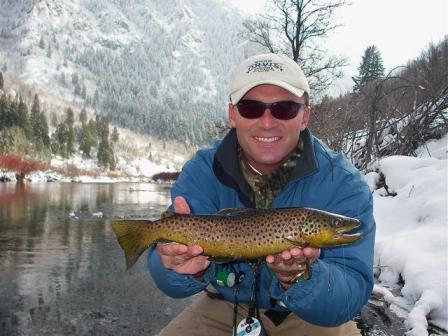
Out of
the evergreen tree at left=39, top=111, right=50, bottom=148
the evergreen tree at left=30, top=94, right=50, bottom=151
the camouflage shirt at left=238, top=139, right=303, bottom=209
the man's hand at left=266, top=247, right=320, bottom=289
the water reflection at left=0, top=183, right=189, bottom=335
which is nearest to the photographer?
the man's hand at left=266, top=247, right=320, bottom=289

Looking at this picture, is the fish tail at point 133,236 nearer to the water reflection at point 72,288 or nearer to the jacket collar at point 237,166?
the jacket collar at point 237,166

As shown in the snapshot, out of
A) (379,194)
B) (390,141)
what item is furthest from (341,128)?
(379,194)

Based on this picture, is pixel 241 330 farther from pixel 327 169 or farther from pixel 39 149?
pixel 39 149

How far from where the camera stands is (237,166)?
3.69 meters

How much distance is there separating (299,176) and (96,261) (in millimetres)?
8478

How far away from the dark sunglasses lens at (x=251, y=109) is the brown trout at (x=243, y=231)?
807 millimetres

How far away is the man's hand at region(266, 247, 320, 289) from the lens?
9.55 feet

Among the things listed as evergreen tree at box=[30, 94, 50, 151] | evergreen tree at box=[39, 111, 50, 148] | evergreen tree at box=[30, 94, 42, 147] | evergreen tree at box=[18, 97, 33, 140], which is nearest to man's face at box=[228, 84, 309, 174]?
evergreen tree at box=[30, 94, 50, 151]

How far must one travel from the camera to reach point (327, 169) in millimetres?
3578

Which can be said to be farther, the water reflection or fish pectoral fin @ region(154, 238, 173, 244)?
the water reflection

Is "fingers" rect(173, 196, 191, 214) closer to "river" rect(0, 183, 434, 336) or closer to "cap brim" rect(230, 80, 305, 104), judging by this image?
"cap brim" rect(230, 80, 305, 104)

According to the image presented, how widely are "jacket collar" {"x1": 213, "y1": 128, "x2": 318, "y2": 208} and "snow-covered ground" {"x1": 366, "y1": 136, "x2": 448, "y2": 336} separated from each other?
2774mm

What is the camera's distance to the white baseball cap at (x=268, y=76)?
353 cm

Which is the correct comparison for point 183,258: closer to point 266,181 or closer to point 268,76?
point 266,181
